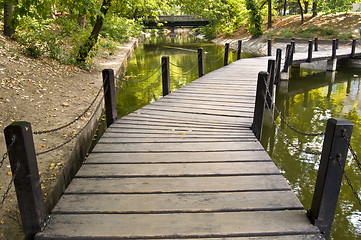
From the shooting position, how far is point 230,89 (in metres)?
8.84

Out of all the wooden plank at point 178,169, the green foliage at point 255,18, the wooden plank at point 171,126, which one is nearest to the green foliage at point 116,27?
the wooden plank at point 171,126

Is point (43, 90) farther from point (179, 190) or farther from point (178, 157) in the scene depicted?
point (179, 190)

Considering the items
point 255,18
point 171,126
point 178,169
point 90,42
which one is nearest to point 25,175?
point 178,169

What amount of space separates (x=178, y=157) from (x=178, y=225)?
4.98 ft

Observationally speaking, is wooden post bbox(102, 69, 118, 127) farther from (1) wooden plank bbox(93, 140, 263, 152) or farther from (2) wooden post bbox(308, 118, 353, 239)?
(2) wooden post bbox(308, 118, 353, 239)

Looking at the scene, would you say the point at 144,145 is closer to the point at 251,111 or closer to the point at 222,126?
the point at 222,126

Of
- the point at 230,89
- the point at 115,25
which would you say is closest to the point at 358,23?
the point at 115,25

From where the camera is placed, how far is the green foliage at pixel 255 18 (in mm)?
31047

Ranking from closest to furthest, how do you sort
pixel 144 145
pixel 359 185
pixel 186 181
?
1. pixel 186 181
2. pixel 144 145
3. pixel 359 185

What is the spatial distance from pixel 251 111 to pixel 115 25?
10.8m

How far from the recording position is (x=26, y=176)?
9.26 feet

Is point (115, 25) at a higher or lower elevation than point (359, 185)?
higher

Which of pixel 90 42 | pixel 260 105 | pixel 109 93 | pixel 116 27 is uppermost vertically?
pixel 116 27

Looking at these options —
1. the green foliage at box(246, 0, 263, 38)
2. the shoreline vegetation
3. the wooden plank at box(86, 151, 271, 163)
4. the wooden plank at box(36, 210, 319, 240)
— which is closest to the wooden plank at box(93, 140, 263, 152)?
the wooden plank at box(86, 151, 271, 163)
